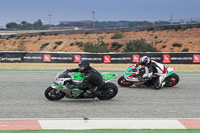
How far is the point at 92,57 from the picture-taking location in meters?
26.5

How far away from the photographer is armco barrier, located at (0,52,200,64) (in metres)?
25.9

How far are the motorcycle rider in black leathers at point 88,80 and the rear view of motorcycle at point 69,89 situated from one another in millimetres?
124

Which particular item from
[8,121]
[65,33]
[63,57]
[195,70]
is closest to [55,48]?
[65,33]

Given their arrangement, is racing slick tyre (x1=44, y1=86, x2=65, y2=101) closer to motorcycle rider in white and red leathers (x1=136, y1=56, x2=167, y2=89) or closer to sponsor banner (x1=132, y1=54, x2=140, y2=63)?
motorcycle rider in white and red leathers (x1=136, y1=56, x2=167, y2=89)

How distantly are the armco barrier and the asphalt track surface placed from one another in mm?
12503

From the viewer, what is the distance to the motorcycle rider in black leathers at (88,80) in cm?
1039

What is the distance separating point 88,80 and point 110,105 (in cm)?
101

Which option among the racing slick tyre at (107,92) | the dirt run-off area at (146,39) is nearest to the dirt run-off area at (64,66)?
the racing slick tyre at (107,92)

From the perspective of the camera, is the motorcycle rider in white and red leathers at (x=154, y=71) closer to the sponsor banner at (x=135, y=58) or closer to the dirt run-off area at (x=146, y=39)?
the sponsor banner at (x=135, y=58)

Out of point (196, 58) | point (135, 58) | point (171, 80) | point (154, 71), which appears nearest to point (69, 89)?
point (154, 71)

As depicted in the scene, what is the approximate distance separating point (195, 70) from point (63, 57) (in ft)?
32.2

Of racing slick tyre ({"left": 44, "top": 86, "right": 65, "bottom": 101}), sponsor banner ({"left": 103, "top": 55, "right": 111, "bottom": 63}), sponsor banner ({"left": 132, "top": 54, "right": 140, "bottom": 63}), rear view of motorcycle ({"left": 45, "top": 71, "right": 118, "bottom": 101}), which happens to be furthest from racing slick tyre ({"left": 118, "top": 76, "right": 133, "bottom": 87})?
sponsor banner ({"left": 103, "top": 55, "right": 111, "bottom": 63})

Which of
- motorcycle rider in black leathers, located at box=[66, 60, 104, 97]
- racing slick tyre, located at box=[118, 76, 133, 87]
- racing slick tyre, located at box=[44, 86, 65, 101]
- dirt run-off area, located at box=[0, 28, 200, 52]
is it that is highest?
motorcycle rider in black leathers, located at box=[66, 60, 104, 97]

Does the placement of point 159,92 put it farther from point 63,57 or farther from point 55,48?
point 55,48
